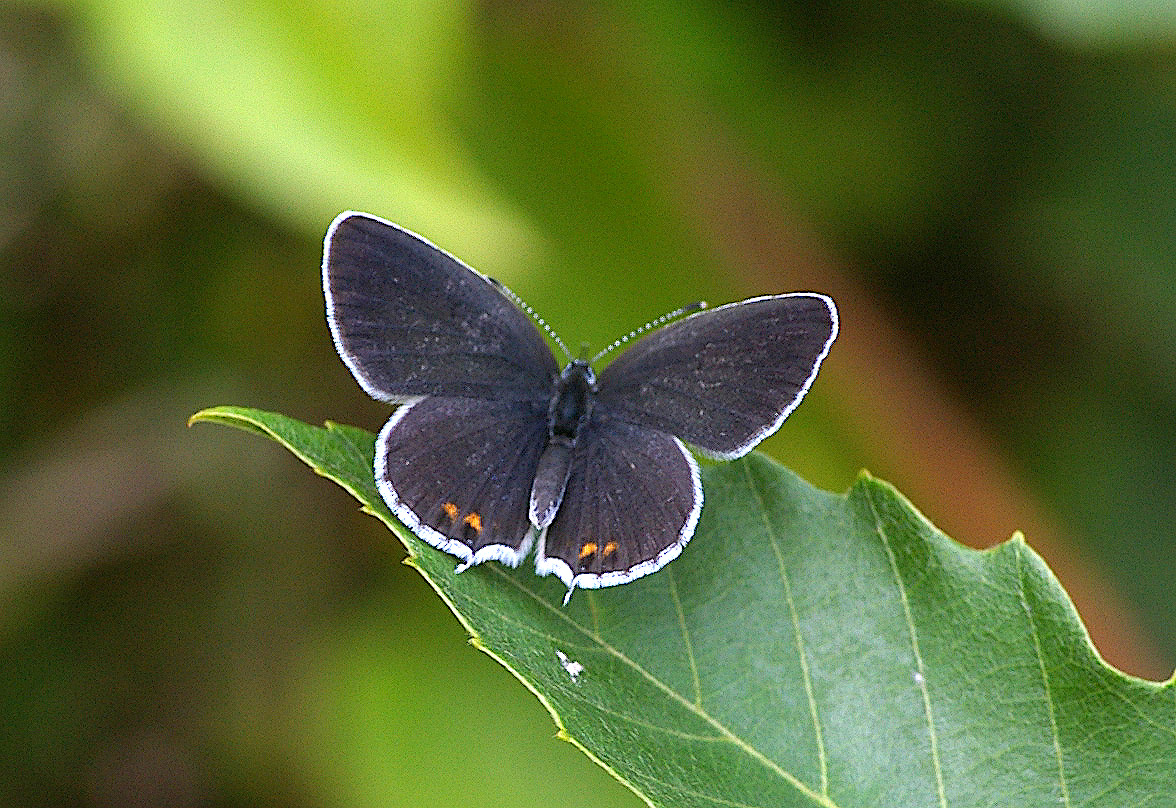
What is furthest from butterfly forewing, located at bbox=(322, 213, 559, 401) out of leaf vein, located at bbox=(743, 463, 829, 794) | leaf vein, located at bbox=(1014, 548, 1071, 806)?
leaf vein, located at bbox=(1014, 548, 1071, 806)

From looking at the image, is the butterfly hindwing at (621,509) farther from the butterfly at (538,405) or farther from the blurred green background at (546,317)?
the blurred green background at (546,317)

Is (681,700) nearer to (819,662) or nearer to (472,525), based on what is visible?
(819,662)

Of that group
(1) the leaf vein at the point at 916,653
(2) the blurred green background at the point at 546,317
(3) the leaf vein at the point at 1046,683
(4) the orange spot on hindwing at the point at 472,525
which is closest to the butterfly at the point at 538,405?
(4) the orange spot on hindwing at the point at 472,525

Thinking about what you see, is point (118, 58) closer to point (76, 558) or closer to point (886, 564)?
point (76, 558)

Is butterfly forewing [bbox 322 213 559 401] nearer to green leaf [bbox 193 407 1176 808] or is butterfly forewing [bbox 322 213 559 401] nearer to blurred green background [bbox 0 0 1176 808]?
green leaf [bbox 193 407 1176 808]

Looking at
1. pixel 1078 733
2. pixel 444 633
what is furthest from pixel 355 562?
pixel 1078 733
